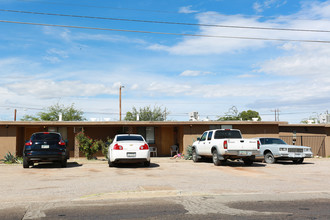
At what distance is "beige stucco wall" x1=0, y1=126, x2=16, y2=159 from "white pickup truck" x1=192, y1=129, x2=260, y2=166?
12.4 m

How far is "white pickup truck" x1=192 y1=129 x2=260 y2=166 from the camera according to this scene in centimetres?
1619

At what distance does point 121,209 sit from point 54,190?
323 cm

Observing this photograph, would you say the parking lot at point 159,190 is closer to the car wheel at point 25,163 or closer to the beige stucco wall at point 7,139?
the car wheel at point 25,163

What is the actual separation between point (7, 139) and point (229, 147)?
1441 cm

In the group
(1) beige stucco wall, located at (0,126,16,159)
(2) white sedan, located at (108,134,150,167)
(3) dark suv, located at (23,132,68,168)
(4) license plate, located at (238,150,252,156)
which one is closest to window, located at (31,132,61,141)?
(3) dark suv, located at (23,132,68,168)

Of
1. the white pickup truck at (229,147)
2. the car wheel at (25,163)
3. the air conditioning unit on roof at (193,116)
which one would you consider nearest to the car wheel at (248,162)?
the white pickup truck at (229,147)

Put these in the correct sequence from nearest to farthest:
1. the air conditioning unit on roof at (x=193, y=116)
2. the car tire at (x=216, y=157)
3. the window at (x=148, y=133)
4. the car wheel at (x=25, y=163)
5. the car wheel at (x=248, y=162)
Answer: the car wheel at (x=25, y=163) → the car tire at (x=216, y=157) → the car wheel at (x=248, y=162) → the air conditioning unit on roof at (x=193, y=116) → the window at (x=148, y=133)

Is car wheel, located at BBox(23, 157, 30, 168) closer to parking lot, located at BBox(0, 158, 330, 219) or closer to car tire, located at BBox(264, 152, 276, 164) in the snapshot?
parking lot, located at BBox(0, 158, 330, 219)

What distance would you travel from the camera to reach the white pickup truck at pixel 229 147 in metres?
16.2

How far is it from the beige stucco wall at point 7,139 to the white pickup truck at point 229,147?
12442mm

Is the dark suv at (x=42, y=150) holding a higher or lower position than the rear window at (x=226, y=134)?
lower

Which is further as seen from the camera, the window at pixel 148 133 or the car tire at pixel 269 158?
the window at pixel 148 133

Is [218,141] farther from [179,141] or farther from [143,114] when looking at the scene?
[143,114]

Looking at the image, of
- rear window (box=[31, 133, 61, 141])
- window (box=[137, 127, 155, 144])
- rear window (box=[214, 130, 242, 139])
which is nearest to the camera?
rear window (box=[31, 133, 61, 141])
